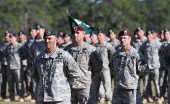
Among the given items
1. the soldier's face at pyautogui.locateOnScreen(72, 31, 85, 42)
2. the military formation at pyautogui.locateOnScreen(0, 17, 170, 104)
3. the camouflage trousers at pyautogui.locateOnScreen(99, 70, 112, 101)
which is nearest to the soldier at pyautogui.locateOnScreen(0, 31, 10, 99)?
the military formation at pyautogui.locateOnScreen(0, 17, 170, 104)

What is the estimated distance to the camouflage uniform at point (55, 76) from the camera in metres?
8.20

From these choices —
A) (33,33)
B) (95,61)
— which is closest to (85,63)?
(95,61)

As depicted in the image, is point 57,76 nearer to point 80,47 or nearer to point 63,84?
point 63,84

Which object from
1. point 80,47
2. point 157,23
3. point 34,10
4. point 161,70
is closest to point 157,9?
point 157,23

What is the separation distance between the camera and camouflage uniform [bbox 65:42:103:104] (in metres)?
10.5

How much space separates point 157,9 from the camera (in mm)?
94438

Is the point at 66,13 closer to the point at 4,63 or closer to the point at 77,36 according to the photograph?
the point at 4,63

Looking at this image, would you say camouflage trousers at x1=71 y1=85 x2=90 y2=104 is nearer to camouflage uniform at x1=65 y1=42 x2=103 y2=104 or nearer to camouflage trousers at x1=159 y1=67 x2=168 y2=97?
camouflage uniform at x1=65 y1=42 x2=103 y2=104

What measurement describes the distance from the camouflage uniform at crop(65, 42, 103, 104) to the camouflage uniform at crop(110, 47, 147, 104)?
1051mm

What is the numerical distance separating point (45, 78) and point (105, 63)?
7.02m

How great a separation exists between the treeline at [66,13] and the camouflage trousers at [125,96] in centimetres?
4598

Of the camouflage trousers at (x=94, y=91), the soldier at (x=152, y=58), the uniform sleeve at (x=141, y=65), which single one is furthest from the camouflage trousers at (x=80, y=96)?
the soldier at (x=152, y=58)

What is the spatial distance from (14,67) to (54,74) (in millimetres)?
8403

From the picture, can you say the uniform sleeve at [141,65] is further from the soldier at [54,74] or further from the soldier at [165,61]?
the soldier at [165,61]
